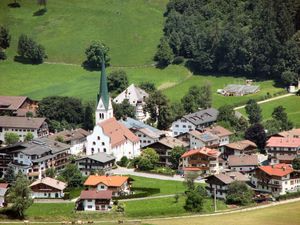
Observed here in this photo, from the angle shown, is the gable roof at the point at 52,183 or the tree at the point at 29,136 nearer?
the gable roof at the point at 52,183

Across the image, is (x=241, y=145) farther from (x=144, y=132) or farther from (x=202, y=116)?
(x=144, y=132)

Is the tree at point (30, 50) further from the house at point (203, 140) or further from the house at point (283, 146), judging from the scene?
the house at point (283, 146)

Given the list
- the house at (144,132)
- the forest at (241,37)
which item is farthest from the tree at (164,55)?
the house at (144,132)

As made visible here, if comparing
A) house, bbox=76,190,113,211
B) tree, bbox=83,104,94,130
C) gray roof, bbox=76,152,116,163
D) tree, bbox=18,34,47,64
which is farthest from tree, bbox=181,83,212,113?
house, bbox=76,190,113,211

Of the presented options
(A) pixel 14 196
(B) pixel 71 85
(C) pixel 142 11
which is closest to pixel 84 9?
(C) pixel 142 11

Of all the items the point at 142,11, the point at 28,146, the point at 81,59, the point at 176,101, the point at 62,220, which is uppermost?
the point at 142,11

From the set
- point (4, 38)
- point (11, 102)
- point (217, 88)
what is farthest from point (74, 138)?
point (4, 38)

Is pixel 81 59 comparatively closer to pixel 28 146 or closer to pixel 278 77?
pixel 278 77
